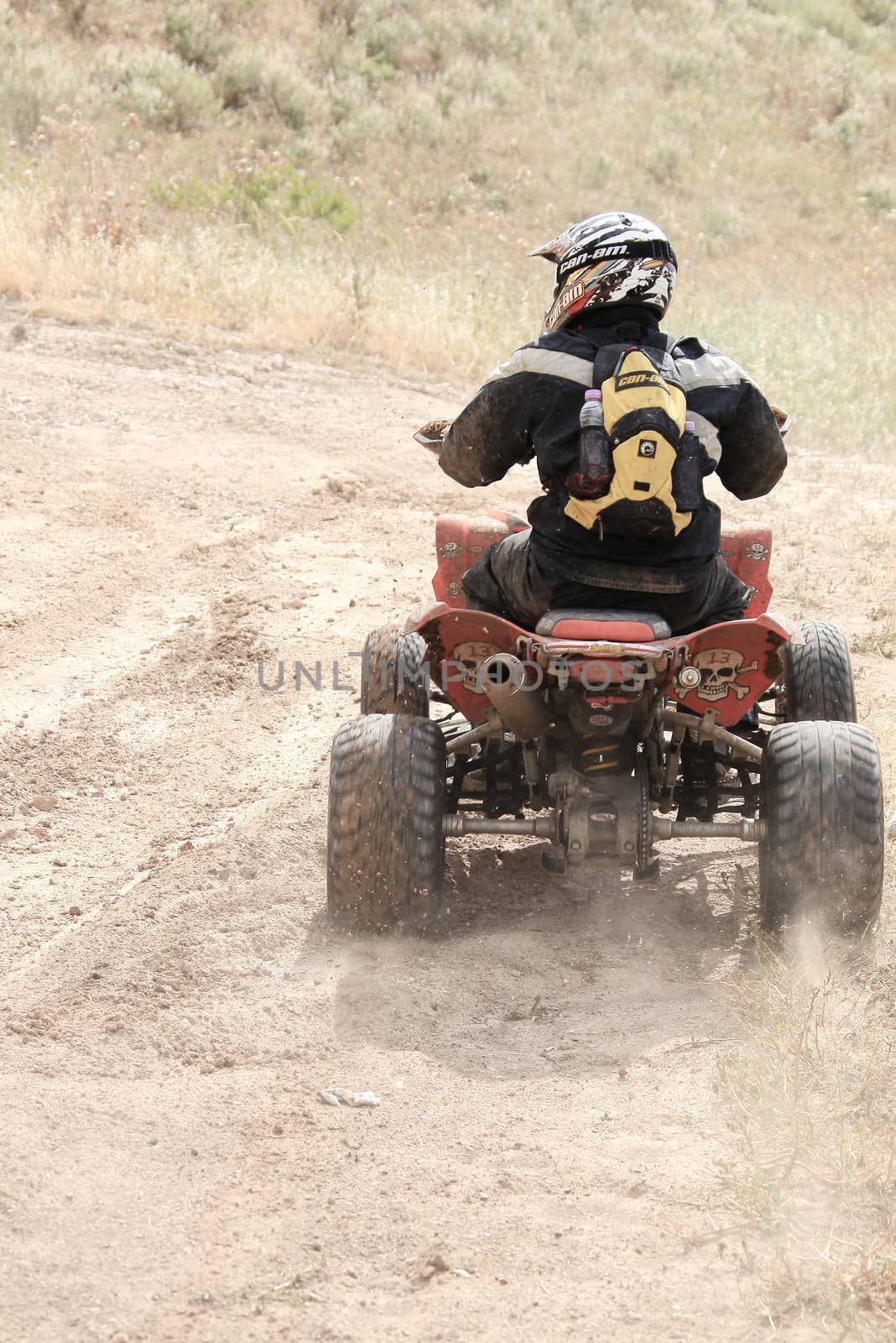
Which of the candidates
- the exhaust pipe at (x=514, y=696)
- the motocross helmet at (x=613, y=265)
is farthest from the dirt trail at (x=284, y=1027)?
the motocross helmet at (x=613, y=265)

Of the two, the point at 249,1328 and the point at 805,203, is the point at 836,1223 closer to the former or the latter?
the point at 249,1328

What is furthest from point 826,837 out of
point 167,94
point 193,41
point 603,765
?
point 193,41

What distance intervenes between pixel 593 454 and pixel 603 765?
101cm

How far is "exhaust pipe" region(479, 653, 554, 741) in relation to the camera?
465cm

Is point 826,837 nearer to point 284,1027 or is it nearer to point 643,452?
point 643,452

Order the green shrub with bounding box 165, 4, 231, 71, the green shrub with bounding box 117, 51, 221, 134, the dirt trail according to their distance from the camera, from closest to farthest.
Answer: the dirt trail → the green shrub with bounding box 117, 51, 221, 134 → the green shrub with bounding box 165, 4, 231, 71

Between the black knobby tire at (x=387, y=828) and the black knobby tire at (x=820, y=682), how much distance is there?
1618 millimetres

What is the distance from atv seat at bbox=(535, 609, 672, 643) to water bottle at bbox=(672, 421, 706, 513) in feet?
1.14

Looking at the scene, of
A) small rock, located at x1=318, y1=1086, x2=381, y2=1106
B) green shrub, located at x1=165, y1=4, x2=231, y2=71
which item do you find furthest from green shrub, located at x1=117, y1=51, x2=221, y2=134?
small rock, located at x1=318, y1=1086, x2=381, y2=1106

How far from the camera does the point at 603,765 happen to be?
4832mm

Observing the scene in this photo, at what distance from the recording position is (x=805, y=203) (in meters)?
23.4

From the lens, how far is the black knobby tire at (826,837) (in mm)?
4555

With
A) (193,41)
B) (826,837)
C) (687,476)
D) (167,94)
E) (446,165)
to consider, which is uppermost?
(193,41)

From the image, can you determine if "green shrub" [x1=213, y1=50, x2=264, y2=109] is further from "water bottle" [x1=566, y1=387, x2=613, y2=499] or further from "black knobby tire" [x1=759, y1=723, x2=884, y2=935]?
"black knobby tire" [x1=759, y1=723, x2=884, y2=935]
